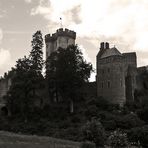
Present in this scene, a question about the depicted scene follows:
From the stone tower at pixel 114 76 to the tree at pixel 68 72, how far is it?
464cm

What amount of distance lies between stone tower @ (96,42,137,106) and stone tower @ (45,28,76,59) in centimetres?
652

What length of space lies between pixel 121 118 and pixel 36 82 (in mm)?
12723

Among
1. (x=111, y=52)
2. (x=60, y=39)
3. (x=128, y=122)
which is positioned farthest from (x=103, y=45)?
(x=128, y=122)

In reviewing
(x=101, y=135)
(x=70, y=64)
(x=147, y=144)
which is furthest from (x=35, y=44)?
(x=101, y=135)

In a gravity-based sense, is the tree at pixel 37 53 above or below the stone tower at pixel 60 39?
below

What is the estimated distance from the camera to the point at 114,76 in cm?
6825

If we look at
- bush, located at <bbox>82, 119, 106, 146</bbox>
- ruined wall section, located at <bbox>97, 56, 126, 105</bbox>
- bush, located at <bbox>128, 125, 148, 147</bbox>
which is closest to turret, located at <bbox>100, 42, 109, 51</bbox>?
ruined wall section, located at <bbox>97, 56, 126, 105</bbox>

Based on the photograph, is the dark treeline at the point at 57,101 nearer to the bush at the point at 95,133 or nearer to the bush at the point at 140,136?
the bush at the point at 140,136

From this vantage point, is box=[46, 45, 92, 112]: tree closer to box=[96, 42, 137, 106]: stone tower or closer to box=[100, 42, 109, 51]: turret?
box=[96, 42, 137, 106]: stone tower

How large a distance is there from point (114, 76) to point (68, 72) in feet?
28.5

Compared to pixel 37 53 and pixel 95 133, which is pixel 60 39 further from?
pixel 95 133

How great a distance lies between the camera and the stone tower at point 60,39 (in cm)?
7531

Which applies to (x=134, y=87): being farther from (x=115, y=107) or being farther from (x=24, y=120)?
(x=24, y=120)

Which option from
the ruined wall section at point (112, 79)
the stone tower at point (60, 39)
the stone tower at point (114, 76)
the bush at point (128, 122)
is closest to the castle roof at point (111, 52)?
the stone tower at point (114, 76)
